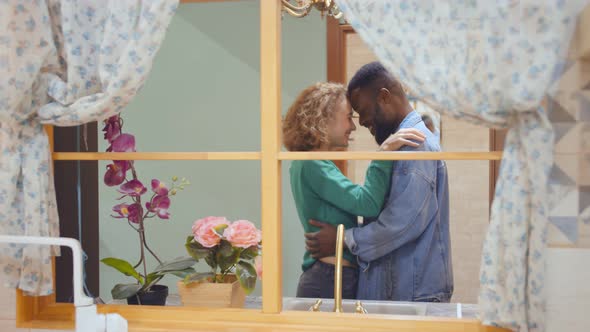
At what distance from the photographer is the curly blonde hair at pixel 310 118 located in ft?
7.63

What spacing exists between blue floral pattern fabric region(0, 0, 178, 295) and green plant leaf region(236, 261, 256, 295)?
0.49 metres

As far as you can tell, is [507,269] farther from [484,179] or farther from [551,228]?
[484,179]

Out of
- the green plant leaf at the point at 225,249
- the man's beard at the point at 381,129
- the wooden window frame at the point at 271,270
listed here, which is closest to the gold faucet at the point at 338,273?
the wooden window frame at the point at 271,270

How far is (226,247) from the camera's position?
5.81 ft

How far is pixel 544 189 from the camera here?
4.46 feet

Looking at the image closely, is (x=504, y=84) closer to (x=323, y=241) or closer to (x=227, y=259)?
(x=227, y=259)

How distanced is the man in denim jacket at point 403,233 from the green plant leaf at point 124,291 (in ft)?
2.39

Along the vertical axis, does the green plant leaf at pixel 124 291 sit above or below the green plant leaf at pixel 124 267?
below

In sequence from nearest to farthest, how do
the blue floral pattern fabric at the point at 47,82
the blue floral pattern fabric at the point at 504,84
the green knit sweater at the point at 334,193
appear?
1. the blue floral pattern fabric at the point at 504,84
2. the blue floral pattern fabric at the point at 47,82
3. the green knit sweater at the point at 334,193

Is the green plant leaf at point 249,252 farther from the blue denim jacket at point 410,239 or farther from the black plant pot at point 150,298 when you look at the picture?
the blue denim jacket at point 410,239

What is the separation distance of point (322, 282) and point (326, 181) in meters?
0.38

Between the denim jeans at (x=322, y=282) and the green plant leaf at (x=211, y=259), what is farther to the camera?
the denim jeans at (x=322, y=282)

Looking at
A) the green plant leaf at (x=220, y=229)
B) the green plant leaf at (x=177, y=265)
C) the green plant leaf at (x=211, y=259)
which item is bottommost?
the green plant leaf at (x=177, y=265)

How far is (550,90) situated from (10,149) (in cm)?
128
